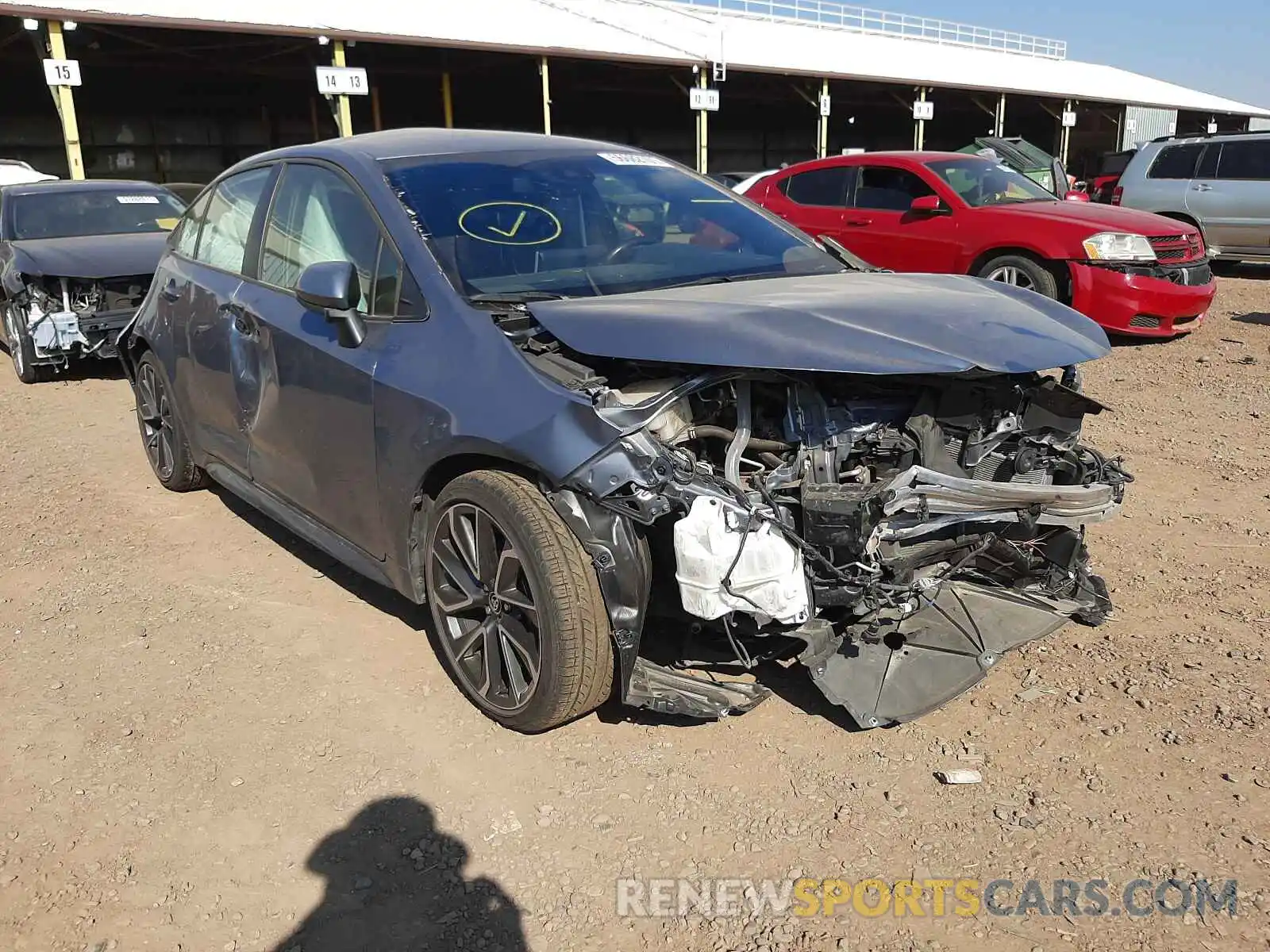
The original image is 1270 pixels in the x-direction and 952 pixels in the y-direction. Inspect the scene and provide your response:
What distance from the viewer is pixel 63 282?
791 cm

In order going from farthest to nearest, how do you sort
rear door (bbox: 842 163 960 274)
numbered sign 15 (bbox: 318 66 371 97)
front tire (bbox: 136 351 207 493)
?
numbered sign 15 (bbox: 318 66 371 97), rear door (bbox: 842 163 960 274), front tire (bbox: 136 351 207 493)

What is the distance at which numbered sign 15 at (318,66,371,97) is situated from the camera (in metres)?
16.7

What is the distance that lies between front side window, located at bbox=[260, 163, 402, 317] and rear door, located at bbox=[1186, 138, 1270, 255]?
12.1m

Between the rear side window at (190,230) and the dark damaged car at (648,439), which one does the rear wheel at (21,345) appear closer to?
the rear side window at (190,230)

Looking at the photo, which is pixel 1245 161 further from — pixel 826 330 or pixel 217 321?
pixel 217 321

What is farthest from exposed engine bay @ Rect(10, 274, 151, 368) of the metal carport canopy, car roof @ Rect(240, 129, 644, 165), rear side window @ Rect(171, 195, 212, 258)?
the metal carport canopy

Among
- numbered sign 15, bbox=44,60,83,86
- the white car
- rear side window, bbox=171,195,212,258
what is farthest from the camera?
numbered sign 15, bbox=44,60,83,86

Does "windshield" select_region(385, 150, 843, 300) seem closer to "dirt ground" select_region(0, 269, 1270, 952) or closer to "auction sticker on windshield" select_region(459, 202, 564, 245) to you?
"auction sticker on windshield" select_region(459, 202, 564, 245)

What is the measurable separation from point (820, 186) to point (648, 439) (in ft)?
26.6

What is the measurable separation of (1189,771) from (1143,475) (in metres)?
2.86

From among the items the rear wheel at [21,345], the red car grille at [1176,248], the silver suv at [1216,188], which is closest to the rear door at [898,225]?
the red car grille at [1176,248]

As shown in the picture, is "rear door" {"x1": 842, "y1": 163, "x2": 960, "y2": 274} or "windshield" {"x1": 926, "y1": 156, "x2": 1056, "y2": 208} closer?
"rear door" {"x1": 842, "y1": 163, "x2": 960, "y2": 274}

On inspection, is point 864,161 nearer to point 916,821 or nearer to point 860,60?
point 916,821

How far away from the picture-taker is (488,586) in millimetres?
3033
